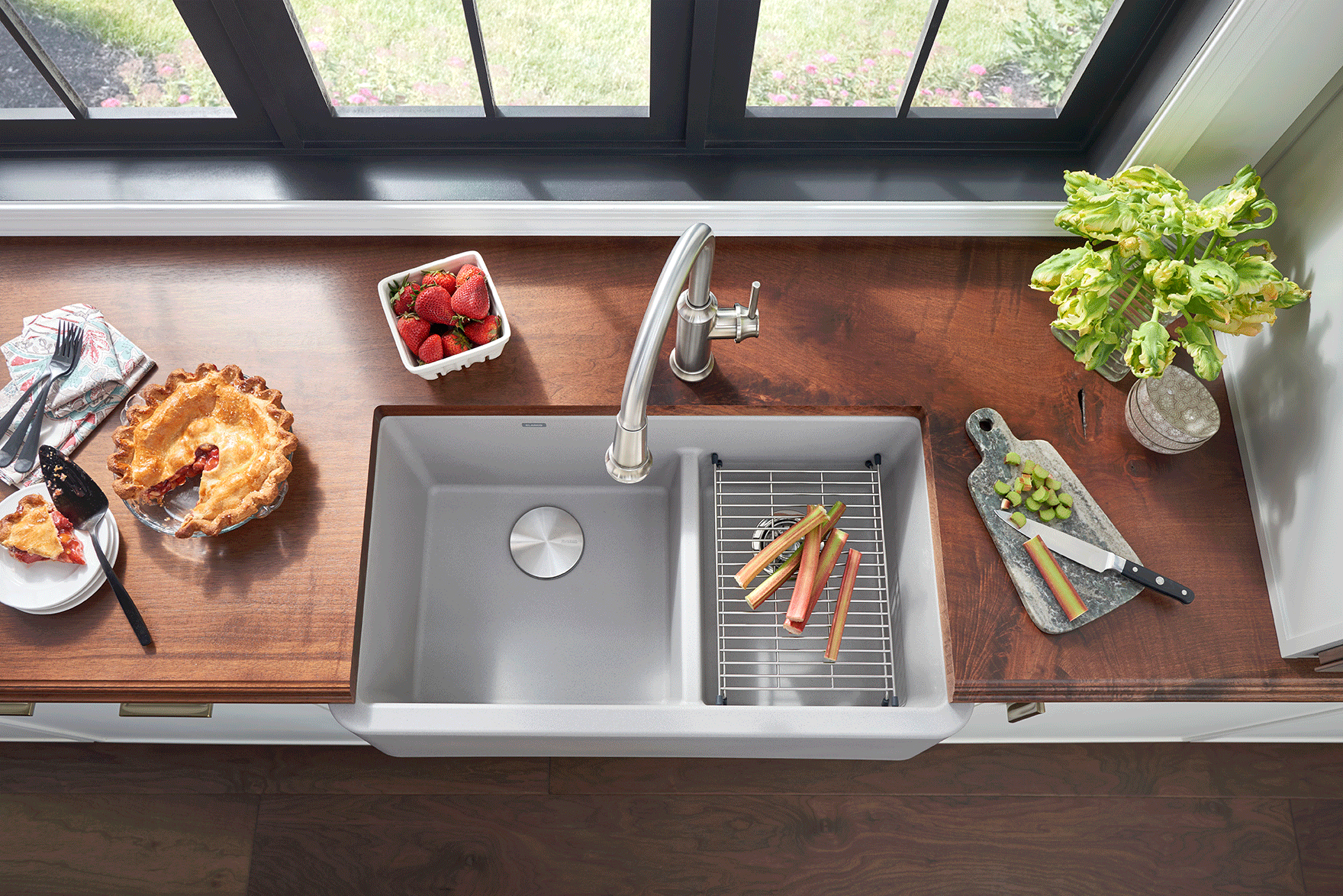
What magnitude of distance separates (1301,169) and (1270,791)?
1.27m

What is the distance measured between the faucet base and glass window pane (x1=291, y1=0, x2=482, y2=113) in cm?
55

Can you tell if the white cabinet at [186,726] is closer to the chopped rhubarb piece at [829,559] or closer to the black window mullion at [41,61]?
A: the chopped rhubarb piece at [829,559]

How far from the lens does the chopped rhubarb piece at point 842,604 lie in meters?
1.11

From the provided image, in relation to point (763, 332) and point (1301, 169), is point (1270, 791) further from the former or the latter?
point (763, 332)

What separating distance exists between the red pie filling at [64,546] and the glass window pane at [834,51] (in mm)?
1134

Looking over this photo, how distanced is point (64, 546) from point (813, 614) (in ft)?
3.42

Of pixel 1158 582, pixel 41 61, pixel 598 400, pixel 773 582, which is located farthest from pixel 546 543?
pixel 41 61

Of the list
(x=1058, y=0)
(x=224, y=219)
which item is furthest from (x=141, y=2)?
(x=1058, y=0)

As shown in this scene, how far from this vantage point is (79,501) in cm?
97

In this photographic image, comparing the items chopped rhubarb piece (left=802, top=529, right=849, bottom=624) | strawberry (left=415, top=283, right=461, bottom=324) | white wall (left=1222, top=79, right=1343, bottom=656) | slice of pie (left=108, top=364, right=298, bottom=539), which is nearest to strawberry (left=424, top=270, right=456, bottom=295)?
strawberry (left=415, top=283, right=461, bottom=324)

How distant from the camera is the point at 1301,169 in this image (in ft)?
3.33

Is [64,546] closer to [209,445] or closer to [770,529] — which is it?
[209,445]

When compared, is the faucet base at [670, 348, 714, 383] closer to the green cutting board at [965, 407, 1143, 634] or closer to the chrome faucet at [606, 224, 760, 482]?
the chrome faucet at [606, 224, 760, 482]

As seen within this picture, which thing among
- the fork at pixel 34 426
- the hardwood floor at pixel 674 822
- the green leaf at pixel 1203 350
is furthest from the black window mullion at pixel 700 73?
the hardwood floor at pixel 674 822
